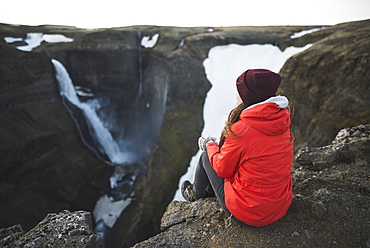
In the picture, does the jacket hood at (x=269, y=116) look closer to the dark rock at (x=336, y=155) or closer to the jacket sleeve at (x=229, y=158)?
the jacket sleeve at (x=229, y=158)

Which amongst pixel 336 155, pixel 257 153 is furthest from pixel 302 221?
pixel 336 155

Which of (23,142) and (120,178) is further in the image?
(120,178)

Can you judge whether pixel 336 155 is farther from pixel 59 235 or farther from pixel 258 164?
pixel 59 235

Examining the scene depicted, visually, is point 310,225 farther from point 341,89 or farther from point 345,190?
point 341,89

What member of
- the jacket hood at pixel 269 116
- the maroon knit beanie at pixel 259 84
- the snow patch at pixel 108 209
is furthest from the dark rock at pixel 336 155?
the snow patch at pixel 108 209

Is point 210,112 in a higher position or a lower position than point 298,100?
lower

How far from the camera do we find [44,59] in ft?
57.0

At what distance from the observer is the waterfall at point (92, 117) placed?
63.7 ft

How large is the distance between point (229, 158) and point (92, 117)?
2108 cm

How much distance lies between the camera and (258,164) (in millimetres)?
2725

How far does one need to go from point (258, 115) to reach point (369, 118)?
933cm

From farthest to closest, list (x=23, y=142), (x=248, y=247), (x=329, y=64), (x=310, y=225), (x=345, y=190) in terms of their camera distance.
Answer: (x=23, y=142), (x=329, y=64), (x=345, y=190), (x=310, y=225), (x=248, y=247)

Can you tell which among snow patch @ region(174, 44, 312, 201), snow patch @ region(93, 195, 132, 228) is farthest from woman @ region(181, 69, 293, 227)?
snow patch @ region(93, 195, 132, 228)

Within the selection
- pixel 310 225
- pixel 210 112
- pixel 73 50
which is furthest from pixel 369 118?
pixel 73 50
